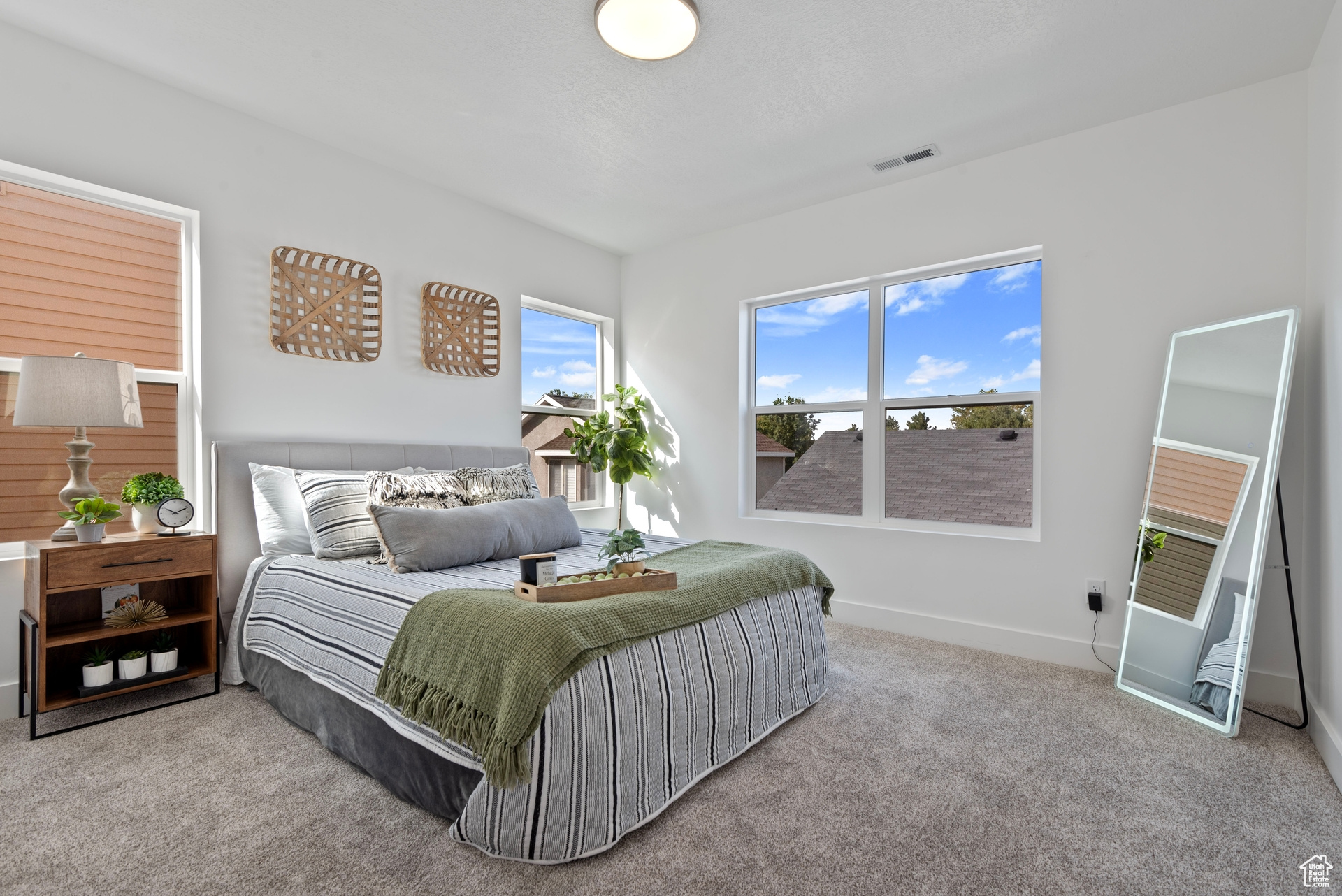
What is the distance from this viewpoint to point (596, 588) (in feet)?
6.53

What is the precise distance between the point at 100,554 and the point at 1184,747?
3.96 m

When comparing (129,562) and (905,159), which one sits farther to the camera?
(905,159)

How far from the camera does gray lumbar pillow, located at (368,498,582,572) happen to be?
2432 mm

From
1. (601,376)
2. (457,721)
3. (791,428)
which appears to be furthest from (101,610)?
(791,428)

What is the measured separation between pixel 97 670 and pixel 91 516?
57 centimetres

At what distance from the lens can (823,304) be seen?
4.20 metres

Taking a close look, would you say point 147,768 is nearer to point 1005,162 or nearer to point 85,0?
point 85,0

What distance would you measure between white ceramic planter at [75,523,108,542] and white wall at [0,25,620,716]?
40 cm

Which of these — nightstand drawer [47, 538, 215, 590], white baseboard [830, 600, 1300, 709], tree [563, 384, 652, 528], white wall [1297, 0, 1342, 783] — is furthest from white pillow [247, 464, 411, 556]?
white wall [1297, 0, 1342, 783]

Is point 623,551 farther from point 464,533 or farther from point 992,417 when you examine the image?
point 992,417

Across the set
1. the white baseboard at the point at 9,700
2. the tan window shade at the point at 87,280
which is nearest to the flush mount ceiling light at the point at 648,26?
the tan window shade at the point at 87,280

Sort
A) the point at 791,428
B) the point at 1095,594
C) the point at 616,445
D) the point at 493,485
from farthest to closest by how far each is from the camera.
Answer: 1. the point at 616,445
2. the point at 791,428
3. the point at 493,485
4. the point at 1095,594

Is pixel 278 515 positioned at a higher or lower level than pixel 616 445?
lower

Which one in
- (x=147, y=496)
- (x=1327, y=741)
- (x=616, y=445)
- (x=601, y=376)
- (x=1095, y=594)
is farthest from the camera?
(x=601, y=376)
